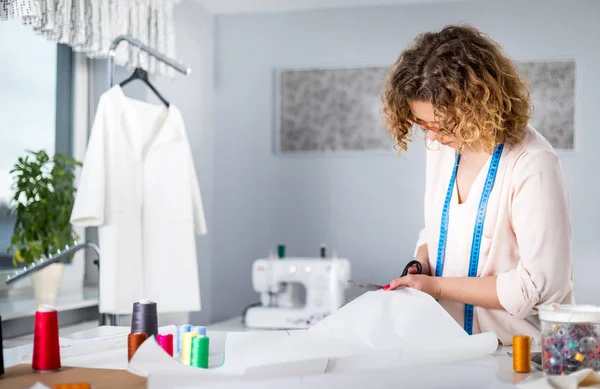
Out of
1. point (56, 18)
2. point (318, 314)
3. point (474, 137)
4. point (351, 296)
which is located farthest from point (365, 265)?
point (474, 137)

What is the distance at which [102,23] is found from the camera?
3.07 m

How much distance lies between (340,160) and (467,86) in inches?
116

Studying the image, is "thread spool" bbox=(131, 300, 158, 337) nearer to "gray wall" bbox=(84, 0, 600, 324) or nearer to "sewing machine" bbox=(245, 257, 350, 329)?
"sewing machine" bbox=(245, 257, 350, 329)

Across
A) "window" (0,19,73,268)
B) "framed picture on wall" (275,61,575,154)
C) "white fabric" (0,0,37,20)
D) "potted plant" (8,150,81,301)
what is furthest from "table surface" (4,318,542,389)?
"framed picture on wall" (275,61,575,154)

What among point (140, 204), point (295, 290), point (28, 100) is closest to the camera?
point (140, 204)

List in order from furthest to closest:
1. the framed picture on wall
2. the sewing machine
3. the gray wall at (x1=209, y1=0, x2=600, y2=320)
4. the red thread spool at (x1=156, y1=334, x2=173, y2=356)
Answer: the framed picture on wall
the gray wall at (x1=209, y1=0, x2=600, y2=320)
the sewing machine
the red thread spool at (x1=156, y1=334, x2=173, y2=356)

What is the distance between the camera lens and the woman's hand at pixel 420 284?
1609 mm

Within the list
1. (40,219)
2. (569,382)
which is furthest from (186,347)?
(40,219)

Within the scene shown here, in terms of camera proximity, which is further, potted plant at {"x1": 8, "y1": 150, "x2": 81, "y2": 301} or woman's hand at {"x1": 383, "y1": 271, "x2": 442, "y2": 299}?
potted plant at {"x1": 8, "y1": 150, "x2": 81, "y2": 301}

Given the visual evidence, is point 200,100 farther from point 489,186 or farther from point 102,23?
point 489,186

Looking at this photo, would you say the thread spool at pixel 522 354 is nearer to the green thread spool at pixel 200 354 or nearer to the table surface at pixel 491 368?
the table surface at pixel 491 368

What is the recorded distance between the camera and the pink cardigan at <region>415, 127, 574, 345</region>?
4.99 feet

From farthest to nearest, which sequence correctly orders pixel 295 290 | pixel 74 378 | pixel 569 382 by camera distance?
pixel 295 290, pixel 74 378, pixel 569 382

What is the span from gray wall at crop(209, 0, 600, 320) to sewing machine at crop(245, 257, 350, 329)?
82cm
